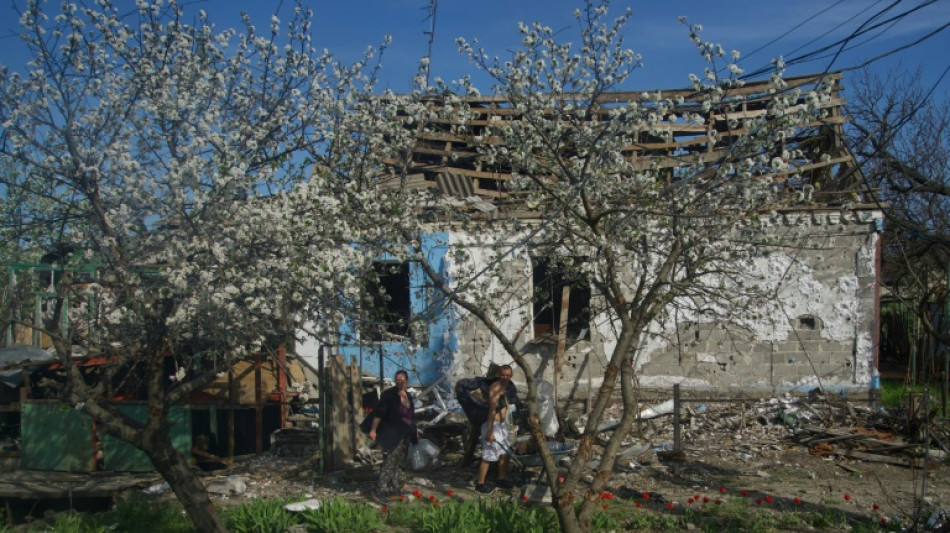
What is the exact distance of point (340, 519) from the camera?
24.9 feet

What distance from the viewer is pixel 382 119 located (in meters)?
7.25

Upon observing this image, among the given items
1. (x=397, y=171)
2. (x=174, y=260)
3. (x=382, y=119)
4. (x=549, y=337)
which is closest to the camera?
(x=174, y=260)

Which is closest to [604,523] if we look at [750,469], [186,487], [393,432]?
[393,432]

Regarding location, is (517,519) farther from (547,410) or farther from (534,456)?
(547,410)

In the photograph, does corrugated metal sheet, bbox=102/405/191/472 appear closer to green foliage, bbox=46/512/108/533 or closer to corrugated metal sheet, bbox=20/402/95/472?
corrugated metal sheet, bbox=20/402/95/472

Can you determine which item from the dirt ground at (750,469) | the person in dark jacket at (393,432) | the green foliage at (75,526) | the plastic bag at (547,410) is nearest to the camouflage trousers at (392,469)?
the person in dark jacket at (393,432)

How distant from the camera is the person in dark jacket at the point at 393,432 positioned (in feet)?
31.8

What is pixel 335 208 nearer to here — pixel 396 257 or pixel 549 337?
pixel 396 257

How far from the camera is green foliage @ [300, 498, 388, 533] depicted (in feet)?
24.9

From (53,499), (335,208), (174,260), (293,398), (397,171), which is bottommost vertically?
(53,499)

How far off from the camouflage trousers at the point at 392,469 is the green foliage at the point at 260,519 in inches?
68.5

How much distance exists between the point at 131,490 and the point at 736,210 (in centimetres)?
769

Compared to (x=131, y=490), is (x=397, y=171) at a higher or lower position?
higher

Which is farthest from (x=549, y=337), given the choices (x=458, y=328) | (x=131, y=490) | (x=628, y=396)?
(x=628, y=396)
